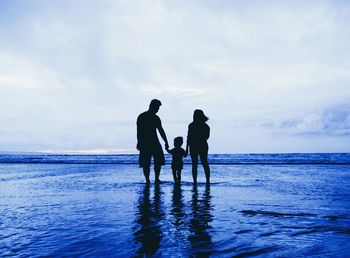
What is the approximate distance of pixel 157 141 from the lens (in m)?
8.22

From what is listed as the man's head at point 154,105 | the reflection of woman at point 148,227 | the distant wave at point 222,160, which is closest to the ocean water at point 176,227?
the reflection of woman at point 148,227

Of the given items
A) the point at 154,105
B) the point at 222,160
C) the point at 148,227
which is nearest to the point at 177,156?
the point at 154,105

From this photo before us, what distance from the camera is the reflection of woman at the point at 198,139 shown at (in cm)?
816

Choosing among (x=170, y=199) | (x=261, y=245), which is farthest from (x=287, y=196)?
(x=261, y=245)

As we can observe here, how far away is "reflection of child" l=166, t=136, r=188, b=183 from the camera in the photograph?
322 inches

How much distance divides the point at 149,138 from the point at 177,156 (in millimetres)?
899

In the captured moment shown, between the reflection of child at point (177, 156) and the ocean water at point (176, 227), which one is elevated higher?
the reflection of child at point (177, 156)

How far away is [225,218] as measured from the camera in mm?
3814

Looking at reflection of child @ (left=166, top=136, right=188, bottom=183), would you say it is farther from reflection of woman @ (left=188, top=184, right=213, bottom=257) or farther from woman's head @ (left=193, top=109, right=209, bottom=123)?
reflection of woman @ (left=188, top=184, right=213, bottom=257)

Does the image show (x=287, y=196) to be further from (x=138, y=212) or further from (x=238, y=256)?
(x=238, y=256)

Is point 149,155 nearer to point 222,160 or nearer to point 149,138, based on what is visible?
point 149,138

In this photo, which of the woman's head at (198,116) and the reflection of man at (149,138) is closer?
the reflection of man at (149,138)

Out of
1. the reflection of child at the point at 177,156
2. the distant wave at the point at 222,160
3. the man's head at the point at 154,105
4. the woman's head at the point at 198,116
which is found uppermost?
the man's head at the point at 154,105

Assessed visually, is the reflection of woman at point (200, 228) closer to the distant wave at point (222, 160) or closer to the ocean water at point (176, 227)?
the ocean water at point (176, 227)
